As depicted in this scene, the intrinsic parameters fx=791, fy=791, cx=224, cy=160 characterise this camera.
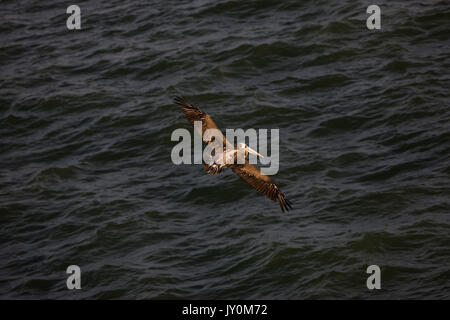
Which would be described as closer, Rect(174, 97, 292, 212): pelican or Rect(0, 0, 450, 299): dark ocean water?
Rect(174, 97, 292, 212): pelican

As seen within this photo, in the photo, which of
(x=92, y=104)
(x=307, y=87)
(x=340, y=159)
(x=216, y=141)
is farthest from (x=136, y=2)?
(x=216, y=141)

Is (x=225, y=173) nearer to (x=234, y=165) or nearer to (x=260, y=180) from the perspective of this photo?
(x=260, y=180)

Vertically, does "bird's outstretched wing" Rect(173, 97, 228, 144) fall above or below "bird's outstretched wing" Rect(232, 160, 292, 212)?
above

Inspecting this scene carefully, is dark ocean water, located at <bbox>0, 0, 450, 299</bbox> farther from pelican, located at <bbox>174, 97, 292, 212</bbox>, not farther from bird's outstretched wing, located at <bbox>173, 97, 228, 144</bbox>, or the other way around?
bird's outstretched wing, located at <bbox>173, 97, 228, 144</bbox>

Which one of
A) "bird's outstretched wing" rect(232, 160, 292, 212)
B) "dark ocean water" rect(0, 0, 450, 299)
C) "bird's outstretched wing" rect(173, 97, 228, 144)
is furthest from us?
"dark ocean water" rect(0, 0, 450, 299)

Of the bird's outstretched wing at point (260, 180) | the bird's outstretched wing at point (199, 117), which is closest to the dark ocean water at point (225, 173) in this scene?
the bird's outstretched wing at point (260, 180)

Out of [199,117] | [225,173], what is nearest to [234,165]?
[199,117]

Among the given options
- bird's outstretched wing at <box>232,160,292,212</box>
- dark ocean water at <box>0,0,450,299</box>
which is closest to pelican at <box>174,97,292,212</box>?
bird's outstretched wing at <box>232,160,292,212</box>

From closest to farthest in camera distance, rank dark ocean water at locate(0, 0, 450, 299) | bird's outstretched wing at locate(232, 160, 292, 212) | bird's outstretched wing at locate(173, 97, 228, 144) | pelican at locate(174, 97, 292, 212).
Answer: pelican at locate(174, 97, 292, 212) < bird's outstretched wing at locate(232, 160, 292, 212) < bird's outstretched wing at locate(173, 97, 228, 144) < dark ocean water at locate(0, 0, 450, 299)
